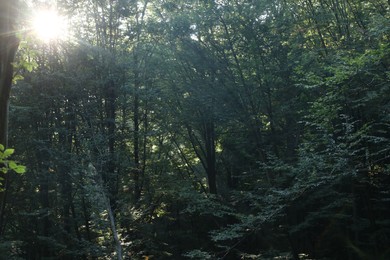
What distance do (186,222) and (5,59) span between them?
1809 centimetres

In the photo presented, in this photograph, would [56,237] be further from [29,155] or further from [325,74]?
[325,74]

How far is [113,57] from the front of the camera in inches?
606

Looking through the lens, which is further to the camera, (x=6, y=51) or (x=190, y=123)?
(x=190, y=123)

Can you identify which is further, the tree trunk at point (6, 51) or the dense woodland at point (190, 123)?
the dense woodland at point (190, 123)

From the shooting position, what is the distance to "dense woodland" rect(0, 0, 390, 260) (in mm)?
12656

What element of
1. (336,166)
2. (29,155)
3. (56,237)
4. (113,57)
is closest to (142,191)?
(56,237)

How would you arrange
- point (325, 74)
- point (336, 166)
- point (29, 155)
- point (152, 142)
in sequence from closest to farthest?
point (336, 166) → point (325, 74) → point (29, 155) → point (152, 142)

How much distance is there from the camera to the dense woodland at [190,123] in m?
12.7

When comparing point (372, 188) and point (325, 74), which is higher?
point (325, 74)

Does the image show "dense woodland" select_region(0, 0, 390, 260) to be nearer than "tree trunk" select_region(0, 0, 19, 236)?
No

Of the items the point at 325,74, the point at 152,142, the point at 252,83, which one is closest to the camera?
the point at 325,74

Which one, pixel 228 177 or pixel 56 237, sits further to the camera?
pixel 228 177

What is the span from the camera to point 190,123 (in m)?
17.5

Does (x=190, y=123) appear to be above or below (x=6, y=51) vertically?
above
